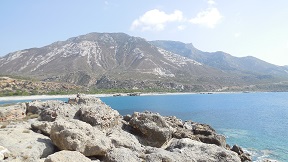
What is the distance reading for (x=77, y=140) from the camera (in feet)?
51.0

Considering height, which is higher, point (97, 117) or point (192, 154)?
point (97, 117)

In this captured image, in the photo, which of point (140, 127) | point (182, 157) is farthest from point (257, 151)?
point (182, 157)

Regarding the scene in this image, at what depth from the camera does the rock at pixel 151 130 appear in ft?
76.8

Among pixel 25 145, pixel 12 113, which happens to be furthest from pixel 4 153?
pixel 12 113

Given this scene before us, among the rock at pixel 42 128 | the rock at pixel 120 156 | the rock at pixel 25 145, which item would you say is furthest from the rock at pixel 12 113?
the rock at pixel 120 156

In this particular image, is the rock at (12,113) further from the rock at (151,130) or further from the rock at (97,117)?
the rock at (151,130)

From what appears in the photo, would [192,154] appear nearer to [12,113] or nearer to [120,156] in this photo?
[120,156]

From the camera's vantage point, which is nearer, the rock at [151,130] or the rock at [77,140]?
the rock at [77,140]

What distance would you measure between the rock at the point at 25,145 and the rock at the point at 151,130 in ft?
28.1

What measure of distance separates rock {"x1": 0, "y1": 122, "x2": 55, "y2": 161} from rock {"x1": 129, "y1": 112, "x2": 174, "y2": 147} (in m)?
8.57

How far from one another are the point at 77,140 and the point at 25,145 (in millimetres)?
3203

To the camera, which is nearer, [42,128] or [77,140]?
[77,140]

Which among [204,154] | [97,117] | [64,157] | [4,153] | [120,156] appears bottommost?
[204,154]

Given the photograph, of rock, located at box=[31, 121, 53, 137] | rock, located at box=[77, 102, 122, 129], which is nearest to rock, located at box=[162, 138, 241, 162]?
rock, located at box=[77, 102, 122, 129]
